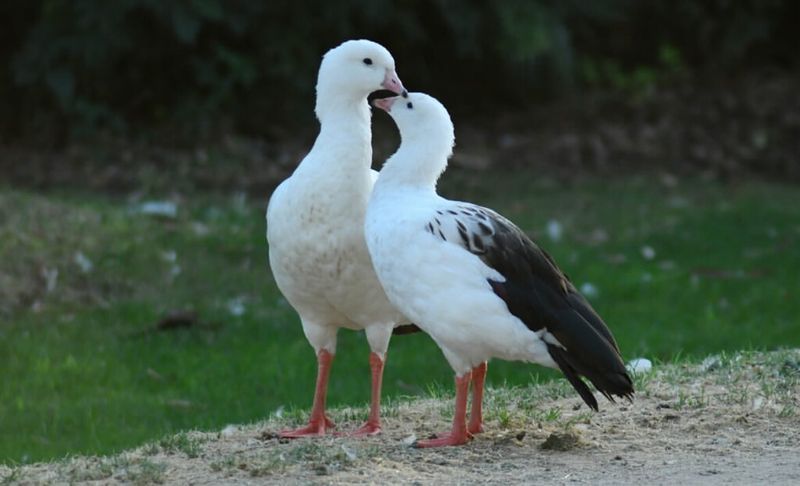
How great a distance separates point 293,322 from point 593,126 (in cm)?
707

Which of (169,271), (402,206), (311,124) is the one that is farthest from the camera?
(311,124)

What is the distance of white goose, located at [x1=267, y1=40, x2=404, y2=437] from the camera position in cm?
642

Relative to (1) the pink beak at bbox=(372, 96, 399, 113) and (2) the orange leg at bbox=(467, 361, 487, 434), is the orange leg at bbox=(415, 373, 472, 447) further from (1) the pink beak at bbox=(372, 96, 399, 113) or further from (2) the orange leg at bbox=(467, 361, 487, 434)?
(1) the pink beak at bbox=(372, 96, 399, 113)

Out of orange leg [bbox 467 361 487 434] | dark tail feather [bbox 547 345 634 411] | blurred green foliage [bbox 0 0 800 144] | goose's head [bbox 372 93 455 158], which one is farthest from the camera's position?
blurred green foliage [bbox 0 0 800 144]

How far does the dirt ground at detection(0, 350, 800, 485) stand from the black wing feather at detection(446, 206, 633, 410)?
1.11 ft

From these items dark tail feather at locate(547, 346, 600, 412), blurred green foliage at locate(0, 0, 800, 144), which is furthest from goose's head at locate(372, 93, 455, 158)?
blurred green foliage at locate(0, 0, 800, 144)

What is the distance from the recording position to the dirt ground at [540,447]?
5.53 meters

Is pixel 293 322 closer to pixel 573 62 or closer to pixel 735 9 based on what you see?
pixel 573 62

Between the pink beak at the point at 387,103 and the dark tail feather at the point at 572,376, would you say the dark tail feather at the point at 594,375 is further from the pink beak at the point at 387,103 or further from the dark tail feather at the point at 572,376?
the pink beak at the point at 387,103

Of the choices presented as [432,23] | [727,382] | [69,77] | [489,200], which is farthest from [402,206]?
[432,23]

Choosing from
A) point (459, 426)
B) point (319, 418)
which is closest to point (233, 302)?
point (319, 418)

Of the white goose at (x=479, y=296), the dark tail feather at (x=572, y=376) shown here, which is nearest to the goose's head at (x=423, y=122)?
the white goose at (x=479, y=296)

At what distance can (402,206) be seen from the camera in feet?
20.2

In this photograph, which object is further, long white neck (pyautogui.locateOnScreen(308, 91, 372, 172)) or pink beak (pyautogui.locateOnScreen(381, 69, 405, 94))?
pink beak (pyautogui.locateOnScreen(381, 69, 405, 94))
